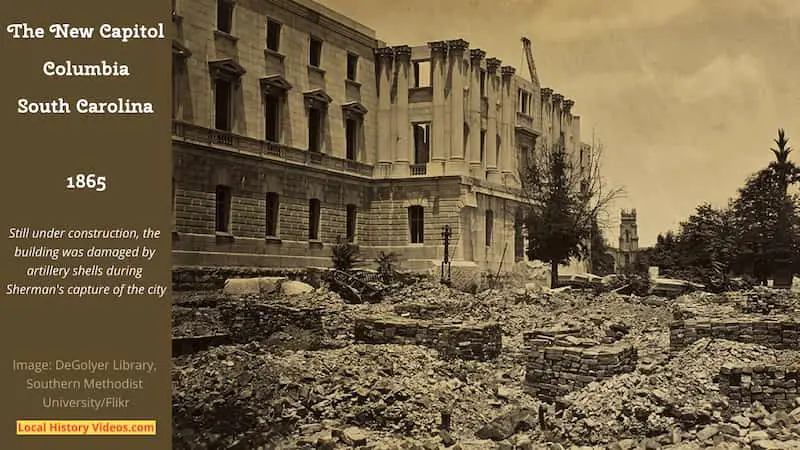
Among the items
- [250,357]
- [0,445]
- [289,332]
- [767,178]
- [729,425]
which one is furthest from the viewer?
[767,178]

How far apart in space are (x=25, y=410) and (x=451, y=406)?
623cm

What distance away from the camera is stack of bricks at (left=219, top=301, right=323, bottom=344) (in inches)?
760

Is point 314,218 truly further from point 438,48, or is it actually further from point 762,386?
point 762,386

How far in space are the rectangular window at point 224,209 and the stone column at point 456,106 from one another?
11.8 m

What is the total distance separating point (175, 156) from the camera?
1034 inches

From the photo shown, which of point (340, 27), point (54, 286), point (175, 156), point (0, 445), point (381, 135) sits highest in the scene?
point (340, 27)

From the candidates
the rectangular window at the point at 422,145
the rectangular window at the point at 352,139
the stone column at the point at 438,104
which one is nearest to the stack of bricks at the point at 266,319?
the rectangular window at the point at 352,139

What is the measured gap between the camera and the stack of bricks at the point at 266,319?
63.4 feet

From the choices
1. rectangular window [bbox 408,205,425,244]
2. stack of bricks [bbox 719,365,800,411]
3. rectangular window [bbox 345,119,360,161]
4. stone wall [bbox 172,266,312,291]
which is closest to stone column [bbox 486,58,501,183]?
rectangular window [bbox 408,205,425,244]

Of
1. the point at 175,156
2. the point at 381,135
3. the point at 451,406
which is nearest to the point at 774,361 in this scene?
the point at 451,406

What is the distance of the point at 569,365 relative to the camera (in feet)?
45.2

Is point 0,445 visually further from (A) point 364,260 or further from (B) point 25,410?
(A) point 364,260

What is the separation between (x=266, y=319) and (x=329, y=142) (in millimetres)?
16460

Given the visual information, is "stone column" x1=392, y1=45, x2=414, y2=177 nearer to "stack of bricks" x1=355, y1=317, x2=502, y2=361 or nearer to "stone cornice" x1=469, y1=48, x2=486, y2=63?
"stone cornice" x1=469, y1=48, x2=486, y2=63
